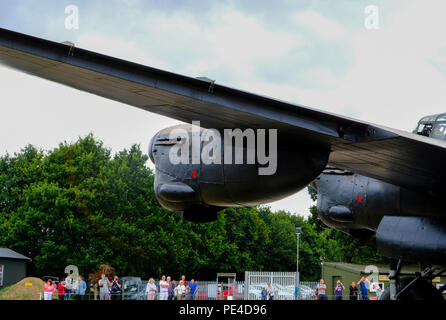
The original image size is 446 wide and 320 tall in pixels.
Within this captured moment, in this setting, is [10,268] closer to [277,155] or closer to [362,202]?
[362,202]

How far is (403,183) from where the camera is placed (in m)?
10.7

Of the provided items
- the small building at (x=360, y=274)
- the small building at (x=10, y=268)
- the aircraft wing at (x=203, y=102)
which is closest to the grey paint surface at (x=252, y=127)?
the aircraft wing at (x=203, y=102)

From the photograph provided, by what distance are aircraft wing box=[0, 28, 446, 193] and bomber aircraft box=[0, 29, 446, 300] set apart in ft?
0.05

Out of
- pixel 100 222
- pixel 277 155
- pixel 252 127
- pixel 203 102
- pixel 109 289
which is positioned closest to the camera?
pixel 203 102

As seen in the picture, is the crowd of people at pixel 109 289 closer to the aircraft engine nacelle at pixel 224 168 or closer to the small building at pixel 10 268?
the aircraft engine nacelle at pixel 224 168

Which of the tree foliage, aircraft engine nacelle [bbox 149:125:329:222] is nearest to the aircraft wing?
aircraft engine nacelle [bbox 149:125:329:222]

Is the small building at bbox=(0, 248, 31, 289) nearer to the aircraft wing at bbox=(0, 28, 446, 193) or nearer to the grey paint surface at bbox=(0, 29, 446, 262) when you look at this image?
the grey paint surface at bbox=(0, 29, 446, 262)

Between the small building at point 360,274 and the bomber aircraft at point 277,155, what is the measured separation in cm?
1746

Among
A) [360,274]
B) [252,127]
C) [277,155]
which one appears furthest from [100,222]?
[252,127]

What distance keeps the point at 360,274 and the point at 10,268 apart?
27400mm

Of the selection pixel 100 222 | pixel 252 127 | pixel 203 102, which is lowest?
pixel 252 127

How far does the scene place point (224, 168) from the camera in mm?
9688

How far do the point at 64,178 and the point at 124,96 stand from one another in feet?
144

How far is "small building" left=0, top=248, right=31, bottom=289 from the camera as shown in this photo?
39338 mm
